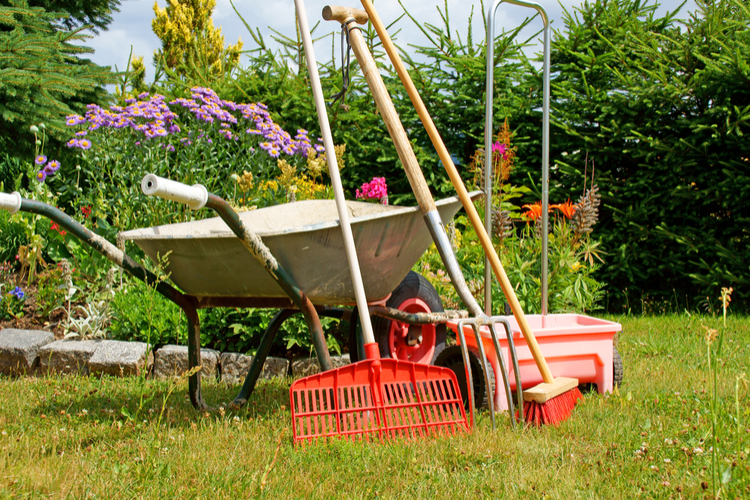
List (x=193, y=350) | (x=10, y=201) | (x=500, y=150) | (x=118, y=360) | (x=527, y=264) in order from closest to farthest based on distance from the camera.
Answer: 1. (x=10, y=201)
2. (x=193, y=350)
3. (x=118, y=360)
4. (x=527, y=264)
5. (x=500, y=150)

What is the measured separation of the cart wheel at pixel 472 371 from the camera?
6.51 feet

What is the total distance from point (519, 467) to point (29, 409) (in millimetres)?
1680

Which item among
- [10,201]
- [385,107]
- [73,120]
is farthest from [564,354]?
[73,120]

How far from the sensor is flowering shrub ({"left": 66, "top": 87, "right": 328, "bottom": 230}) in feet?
11.2

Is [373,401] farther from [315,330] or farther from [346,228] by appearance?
[346,228]

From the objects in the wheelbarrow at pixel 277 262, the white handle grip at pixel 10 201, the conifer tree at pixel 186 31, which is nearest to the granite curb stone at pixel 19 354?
the wheelbarrow at pixel 277 262

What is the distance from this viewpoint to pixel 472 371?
2.06m

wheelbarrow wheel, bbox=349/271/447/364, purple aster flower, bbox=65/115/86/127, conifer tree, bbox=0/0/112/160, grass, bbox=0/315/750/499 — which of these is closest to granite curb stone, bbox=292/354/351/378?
wheelbarrow wheel, bbox=349/271/447/364

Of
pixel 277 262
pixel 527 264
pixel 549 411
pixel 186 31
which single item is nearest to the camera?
pixel 277 262

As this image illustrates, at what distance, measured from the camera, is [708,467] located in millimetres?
1285

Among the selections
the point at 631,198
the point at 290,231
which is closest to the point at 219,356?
the point at 290,231

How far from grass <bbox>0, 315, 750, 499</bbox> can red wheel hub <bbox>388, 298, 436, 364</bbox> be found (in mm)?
534

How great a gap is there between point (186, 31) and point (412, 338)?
10.1m

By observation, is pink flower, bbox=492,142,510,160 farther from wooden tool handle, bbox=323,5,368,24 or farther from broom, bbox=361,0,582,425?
wooden tool handle, bbox=323,5,368,24
